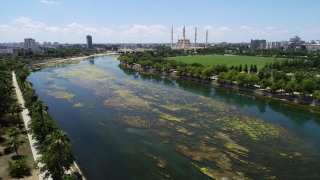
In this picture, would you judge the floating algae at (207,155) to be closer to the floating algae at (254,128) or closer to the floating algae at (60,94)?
the floating algae at (254,128)

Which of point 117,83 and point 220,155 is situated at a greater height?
point 117,83

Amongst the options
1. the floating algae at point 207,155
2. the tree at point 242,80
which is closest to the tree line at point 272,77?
the tree at point 242,80

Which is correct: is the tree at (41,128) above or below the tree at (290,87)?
below

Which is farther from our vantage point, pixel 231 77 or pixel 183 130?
pixel 231 77

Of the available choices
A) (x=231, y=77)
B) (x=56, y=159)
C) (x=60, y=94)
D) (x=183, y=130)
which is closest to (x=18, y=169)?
(x=56, y=159)

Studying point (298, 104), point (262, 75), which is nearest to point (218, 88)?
point (262, 75)

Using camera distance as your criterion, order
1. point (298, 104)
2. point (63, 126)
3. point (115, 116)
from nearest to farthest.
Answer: point (63, 126) → point (115, 116) → point (298, 104)

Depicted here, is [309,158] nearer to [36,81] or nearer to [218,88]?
[218,88]

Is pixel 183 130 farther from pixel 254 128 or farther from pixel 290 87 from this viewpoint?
pixel 290 87
